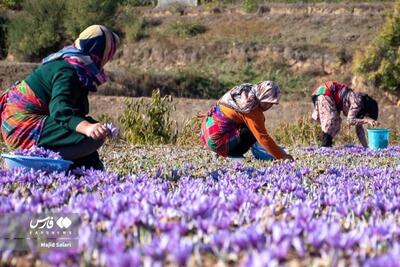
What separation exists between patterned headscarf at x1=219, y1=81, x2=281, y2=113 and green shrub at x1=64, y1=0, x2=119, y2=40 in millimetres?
32166

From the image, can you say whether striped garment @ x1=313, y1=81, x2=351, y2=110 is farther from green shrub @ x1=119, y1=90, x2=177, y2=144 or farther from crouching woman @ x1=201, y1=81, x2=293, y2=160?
crouching woman @ x1=201, y1=81, x2=293, y2=160

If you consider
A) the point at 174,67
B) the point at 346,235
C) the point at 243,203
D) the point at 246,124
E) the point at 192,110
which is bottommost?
the point at 174,67

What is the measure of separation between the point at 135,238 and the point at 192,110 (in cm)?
1795

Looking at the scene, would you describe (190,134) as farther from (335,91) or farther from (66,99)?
(66,99)

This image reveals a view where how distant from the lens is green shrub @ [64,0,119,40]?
3728 centimetres

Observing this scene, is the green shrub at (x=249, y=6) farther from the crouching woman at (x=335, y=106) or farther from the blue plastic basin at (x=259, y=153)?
the blue plastic basin at (x=259, y=153)

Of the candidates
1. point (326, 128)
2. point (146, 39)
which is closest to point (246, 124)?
point (326, 128)

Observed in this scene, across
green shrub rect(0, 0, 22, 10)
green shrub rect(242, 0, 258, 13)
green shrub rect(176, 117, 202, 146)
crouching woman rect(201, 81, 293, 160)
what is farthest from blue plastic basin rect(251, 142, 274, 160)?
green shrub rect(0, 0, 22, 10)

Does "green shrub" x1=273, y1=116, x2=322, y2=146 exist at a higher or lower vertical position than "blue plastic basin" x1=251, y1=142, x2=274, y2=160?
lower

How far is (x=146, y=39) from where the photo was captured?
137 feet

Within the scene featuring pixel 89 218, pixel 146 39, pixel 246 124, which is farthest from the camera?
pixel 146 39

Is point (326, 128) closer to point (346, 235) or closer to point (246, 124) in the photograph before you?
point (246, 124)

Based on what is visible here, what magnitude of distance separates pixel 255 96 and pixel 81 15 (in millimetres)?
32521

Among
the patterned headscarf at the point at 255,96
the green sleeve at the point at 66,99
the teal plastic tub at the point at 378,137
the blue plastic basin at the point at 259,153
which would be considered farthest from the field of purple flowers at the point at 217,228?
the teal plastic tub at the point at 378,137
